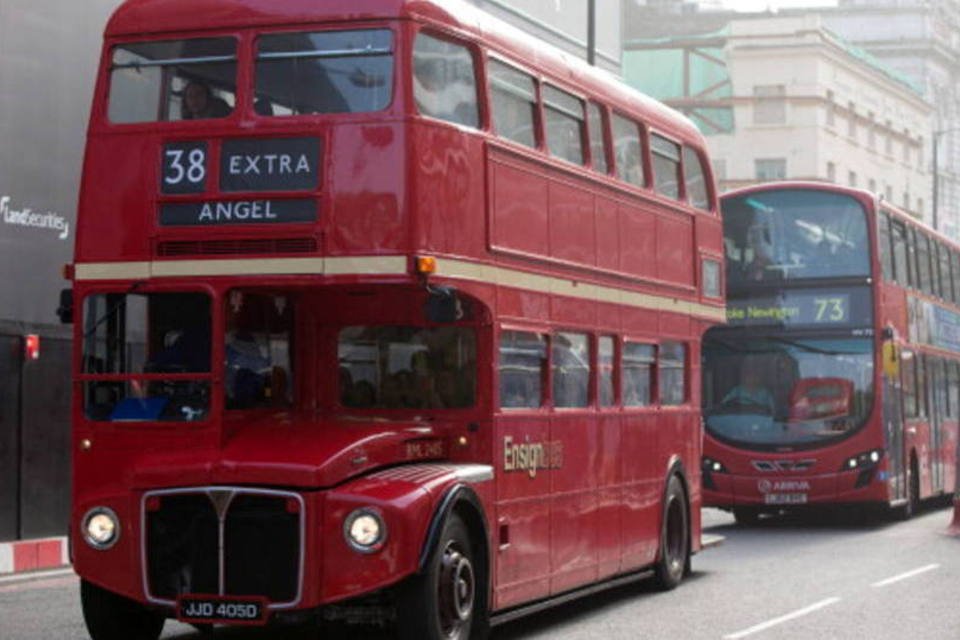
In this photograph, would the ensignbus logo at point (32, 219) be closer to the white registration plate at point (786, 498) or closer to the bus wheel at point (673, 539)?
the bus wheel at point (673, 539)

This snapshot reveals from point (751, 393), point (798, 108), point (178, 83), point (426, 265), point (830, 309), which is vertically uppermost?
point (798, 108)

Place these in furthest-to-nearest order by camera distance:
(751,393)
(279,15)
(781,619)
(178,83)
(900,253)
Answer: (900,253) < (751,393) < (781,619) < (178,83) < (279,15)

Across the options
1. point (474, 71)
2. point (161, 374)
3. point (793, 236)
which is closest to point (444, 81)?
point (474, 71)

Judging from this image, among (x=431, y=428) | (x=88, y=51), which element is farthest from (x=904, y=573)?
(x=88, y=51)

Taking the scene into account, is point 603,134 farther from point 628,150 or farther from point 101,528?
point 101,528

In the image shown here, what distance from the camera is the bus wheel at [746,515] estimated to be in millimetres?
30623

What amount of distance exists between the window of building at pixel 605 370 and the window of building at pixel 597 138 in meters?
1.26

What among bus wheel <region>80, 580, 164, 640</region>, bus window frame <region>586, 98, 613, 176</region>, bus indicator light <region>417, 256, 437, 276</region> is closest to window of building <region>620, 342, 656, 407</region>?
bus window frame <region>586, 98, 613, 176</region>

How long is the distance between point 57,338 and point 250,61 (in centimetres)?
1221

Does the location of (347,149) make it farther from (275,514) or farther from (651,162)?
(651,162)

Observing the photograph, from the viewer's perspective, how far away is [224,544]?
1233 cm

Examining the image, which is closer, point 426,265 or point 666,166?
point 426,265

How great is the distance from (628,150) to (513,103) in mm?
2998

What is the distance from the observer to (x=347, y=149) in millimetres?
12836
